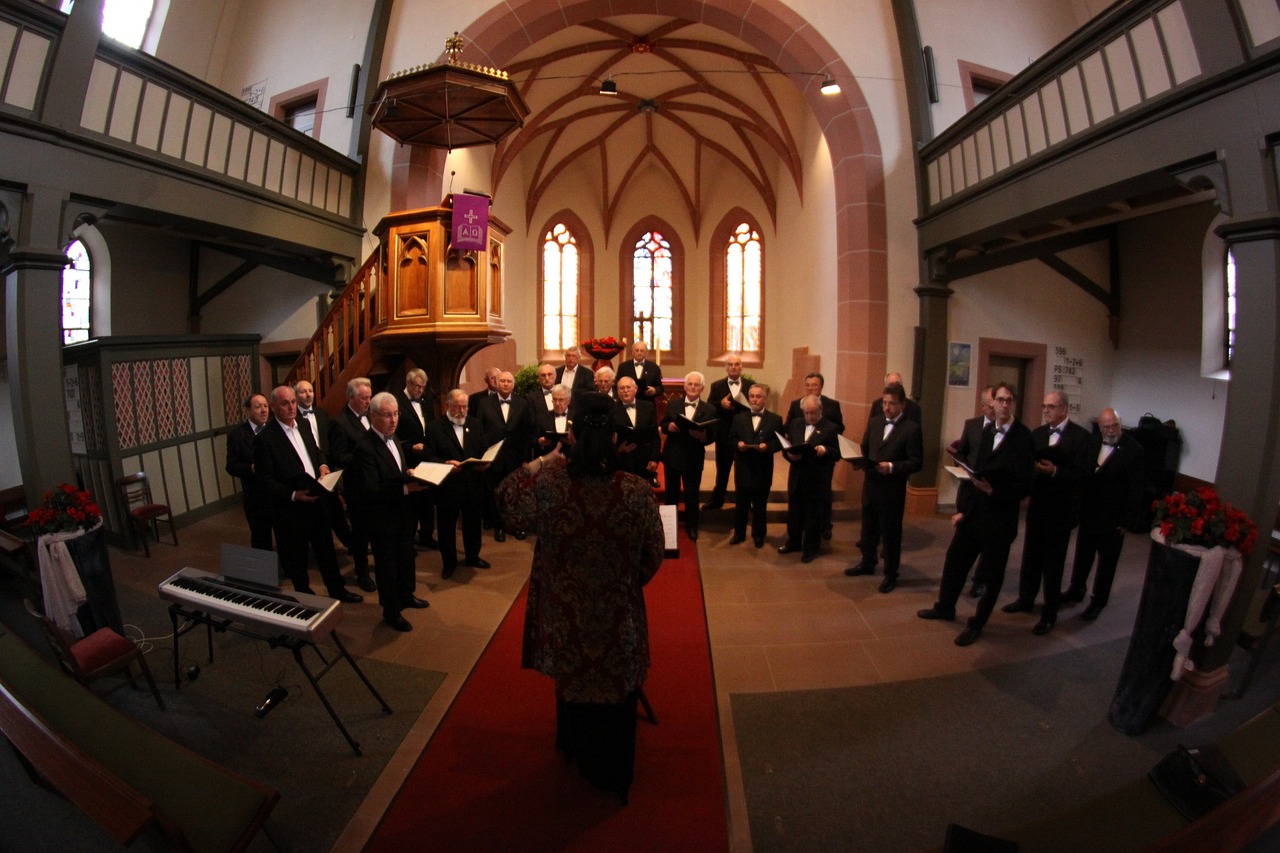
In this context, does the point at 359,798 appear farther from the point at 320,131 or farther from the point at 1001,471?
the point at 320,131

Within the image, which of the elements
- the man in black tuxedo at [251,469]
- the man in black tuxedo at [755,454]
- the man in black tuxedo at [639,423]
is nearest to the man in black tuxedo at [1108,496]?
the man in black tuxedo at [755,454]

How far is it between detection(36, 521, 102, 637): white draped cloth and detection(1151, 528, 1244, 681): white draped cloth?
614 centimetres

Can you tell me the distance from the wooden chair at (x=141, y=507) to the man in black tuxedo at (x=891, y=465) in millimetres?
6654

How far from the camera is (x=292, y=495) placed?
429cm

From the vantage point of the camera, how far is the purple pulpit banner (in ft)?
18.0

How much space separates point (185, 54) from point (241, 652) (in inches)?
347

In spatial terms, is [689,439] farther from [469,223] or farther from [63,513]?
[63,513]

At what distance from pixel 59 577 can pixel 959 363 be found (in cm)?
858

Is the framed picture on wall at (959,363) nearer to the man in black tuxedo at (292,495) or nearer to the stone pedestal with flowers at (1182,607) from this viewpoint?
the stone pedestal with flowers at (1182,607)

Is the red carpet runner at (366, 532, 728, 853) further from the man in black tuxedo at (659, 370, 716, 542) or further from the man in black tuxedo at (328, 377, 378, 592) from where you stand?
the man in black tuxedo at (659, 370, 716, 542)

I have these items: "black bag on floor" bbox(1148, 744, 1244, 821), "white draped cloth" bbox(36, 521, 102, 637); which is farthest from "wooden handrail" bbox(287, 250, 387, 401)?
"black bag on floor" bbox(1148, 744, 1244, 821)

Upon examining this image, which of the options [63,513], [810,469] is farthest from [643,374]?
[63,513]

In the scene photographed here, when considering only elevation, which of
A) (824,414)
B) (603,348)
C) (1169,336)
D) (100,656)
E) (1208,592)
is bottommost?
(100,656)

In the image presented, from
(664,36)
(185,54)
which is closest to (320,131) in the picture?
(185,54)
